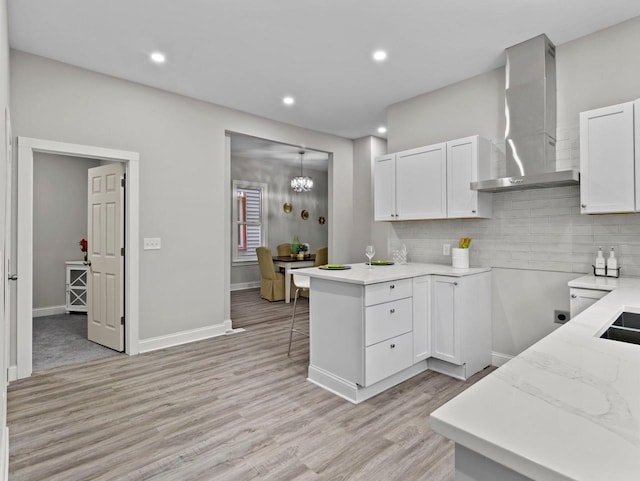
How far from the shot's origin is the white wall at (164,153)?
3.25 meters

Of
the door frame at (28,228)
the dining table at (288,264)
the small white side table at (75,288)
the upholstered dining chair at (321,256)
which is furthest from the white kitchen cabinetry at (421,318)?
the small white side table at (75,288)

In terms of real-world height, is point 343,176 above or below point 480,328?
above

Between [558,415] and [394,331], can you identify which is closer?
[558,415]

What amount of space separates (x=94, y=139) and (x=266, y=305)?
3720 millimetres

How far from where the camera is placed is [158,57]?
3242 mm

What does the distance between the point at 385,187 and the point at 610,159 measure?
198cm

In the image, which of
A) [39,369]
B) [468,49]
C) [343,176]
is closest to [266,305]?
[343,176]

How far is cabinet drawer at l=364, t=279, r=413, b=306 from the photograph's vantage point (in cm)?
262

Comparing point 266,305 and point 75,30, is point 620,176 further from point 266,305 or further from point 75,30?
point 266,305

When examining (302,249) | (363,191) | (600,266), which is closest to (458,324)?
(600,266)

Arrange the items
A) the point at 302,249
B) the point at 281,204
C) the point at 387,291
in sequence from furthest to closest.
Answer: the point at 281,204 → the point at 302,249 → the point at 387,291

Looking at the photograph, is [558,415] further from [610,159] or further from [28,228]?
[28,228]

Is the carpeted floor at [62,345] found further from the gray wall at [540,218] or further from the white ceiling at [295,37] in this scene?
the gray wall at [540,218]

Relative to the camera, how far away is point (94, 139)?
3486 millimetres
